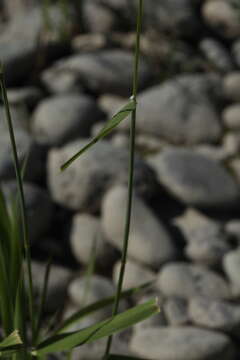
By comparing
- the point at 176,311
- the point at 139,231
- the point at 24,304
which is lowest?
the point at 176,311

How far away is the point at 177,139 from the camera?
3.06m

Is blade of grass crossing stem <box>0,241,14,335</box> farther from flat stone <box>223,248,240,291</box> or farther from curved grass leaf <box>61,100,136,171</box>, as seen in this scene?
flat stone <box>223,248,240,291</box>

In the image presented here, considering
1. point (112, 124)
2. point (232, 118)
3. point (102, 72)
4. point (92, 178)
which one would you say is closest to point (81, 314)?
point (112, 124)

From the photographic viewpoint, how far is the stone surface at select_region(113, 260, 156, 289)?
240 cm

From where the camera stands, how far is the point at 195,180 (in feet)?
8.77

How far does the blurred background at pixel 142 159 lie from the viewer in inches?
92.0

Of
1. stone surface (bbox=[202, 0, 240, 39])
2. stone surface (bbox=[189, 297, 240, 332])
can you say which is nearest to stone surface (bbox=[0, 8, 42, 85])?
stone surface (bbox=[202, 0, 240, 39])

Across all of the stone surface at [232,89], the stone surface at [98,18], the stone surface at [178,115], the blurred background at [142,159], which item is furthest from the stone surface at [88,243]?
the stone surface at [98,18]

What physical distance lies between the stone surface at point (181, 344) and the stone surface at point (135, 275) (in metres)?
0.25

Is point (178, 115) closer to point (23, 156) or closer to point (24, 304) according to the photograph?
point (23, 156)

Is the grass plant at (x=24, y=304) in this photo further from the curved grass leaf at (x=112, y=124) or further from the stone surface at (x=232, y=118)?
the stone surface at (x=232, y=118)

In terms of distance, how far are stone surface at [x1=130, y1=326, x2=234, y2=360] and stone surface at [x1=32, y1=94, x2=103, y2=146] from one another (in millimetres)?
1071

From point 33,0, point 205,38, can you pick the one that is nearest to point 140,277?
point 205,38

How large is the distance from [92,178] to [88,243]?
0.84 feet
